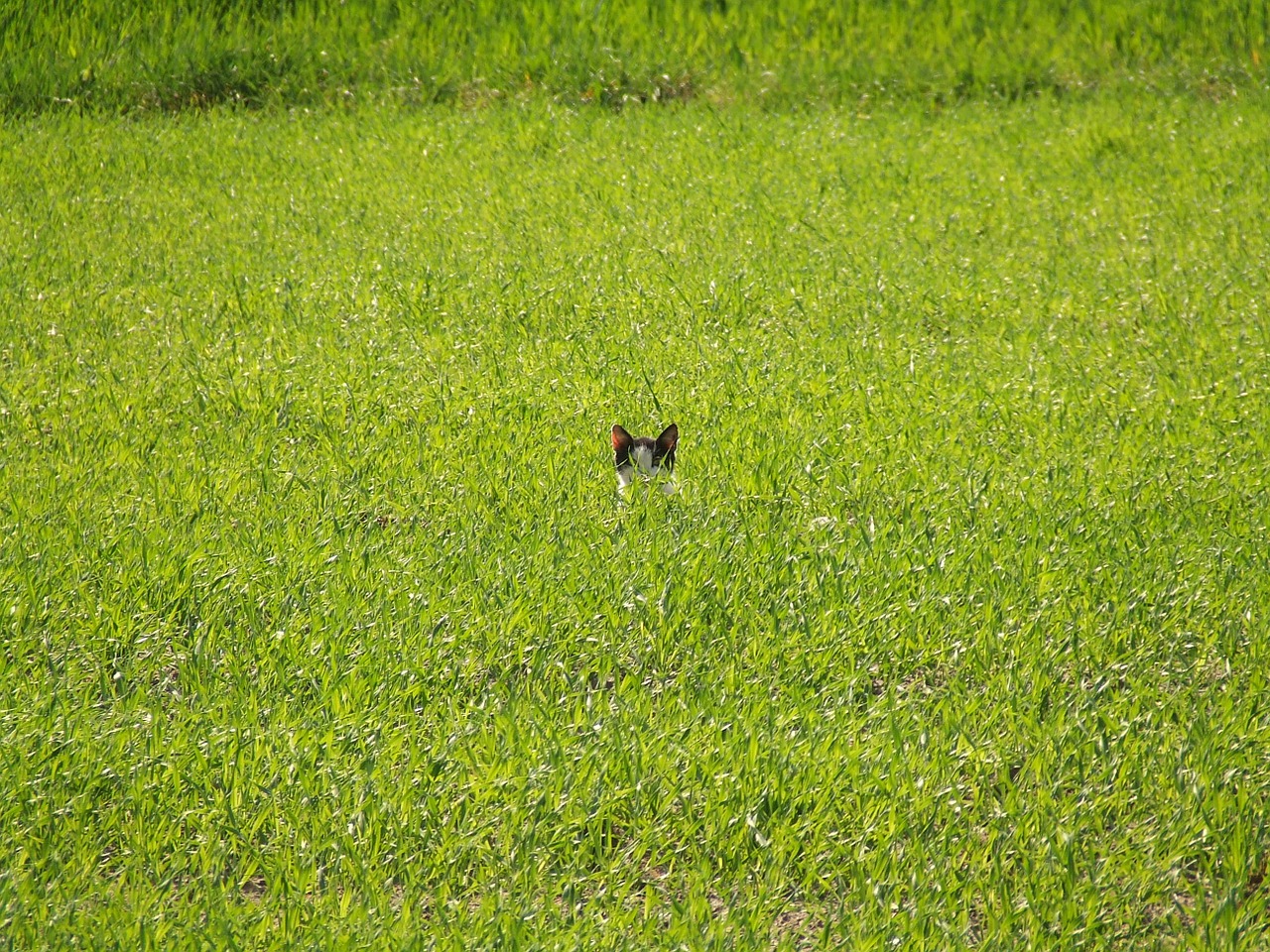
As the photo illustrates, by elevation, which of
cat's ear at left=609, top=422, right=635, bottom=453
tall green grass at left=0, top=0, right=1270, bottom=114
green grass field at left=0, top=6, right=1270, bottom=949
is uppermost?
tall green grass at left=0, top=0, right=1270, bottom=114

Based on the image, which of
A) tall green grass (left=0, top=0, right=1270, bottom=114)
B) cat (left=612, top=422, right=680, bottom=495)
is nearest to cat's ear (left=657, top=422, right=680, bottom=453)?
cat (left=612, top=422, right=680, bottom=495)

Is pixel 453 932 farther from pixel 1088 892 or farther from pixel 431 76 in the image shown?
pixel 431 76

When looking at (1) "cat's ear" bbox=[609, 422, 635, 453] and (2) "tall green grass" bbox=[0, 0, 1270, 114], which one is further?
(2) "tall green grass" bbox=[0, 0, 1270, 114]

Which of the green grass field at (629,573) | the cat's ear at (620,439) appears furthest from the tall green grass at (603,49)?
the cat's ear at (620,439)

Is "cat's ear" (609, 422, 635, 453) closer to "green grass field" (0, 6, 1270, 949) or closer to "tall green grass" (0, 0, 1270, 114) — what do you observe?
"green grass field" (0, 6, 1270, 949)

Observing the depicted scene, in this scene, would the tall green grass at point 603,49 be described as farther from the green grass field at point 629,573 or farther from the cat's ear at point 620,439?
the cat's ear at point 620,439

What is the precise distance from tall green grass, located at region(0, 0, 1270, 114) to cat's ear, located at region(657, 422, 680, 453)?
6.91m

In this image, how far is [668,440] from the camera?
4.88m

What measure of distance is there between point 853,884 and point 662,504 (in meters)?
2.09

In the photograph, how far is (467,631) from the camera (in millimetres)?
3979

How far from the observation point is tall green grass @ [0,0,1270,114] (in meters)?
10.8

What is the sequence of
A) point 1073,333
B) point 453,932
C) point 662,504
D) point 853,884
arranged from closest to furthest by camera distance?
point 453,932 → point 853,884 → point 662,504 → point 1073,333

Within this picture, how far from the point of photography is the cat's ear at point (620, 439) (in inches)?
193

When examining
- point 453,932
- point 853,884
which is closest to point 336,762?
point 453,932
